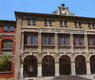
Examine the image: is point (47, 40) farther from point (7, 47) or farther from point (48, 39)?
point (7, 47)

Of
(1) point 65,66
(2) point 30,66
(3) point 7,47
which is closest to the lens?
(2) point 30,66

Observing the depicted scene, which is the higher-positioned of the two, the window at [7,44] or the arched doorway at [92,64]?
the window at [7,44]

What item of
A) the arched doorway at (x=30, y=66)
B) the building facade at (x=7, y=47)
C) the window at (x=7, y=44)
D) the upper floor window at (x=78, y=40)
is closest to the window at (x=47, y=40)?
the arched doorway at (x=30, y=66)

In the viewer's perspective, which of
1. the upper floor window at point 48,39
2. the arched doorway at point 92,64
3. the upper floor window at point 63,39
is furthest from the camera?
the arched doorway at point 92,64

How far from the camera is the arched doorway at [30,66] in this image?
19.1m

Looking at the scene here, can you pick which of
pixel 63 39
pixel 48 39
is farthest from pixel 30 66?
pixel 63 39

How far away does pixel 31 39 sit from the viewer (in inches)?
767

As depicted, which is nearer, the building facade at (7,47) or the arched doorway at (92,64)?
the building facade at (7,47)

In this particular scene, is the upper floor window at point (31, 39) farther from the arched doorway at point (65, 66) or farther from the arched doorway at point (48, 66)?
the arched doorway at point (65, 66)

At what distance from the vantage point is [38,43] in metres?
19.4

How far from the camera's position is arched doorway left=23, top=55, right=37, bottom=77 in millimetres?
19125

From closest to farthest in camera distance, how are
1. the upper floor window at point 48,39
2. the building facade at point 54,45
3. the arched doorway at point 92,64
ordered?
1. the building facade at point 54,45
2. the upper floor window at point 48,39
3. the arched doorway at point 92,64

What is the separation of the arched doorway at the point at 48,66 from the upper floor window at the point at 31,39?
10.9 feet

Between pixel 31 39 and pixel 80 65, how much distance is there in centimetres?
1061
